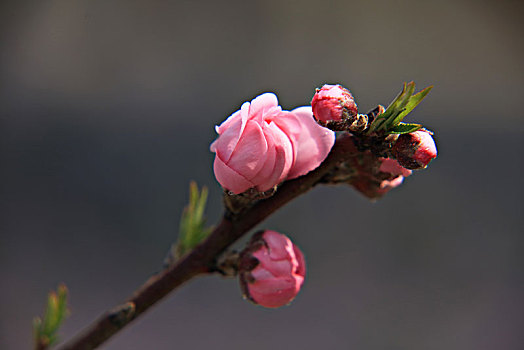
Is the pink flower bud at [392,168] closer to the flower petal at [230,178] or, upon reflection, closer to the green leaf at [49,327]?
the flower petal at [230,178]

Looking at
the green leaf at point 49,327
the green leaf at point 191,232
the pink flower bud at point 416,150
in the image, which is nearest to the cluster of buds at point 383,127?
the pink flower bud at point 416,150

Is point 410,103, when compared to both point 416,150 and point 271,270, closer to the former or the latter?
point 416,150

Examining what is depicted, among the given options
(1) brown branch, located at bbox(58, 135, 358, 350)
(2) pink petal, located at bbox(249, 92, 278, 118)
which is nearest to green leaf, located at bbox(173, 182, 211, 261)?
(1) brown branch, located at bbox(58, 135, 358, 350)

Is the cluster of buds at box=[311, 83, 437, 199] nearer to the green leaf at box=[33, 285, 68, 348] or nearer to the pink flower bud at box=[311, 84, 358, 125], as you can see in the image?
the pink flower bud at box=[311, 84, 358, 125]

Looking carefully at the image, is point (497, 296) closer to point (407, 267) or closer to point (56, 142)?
point (407, 267)

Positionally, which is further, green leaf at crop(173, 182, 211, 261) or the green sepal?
green leaf at crop(173, 182, 211, 261)

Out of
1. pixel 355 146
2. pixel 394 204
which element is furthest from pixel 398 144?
pixel 394 204
